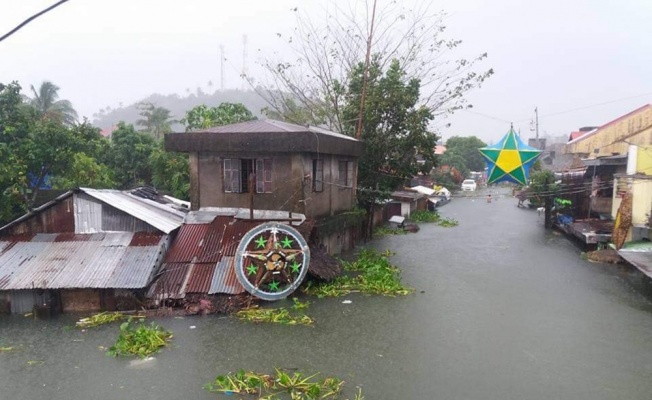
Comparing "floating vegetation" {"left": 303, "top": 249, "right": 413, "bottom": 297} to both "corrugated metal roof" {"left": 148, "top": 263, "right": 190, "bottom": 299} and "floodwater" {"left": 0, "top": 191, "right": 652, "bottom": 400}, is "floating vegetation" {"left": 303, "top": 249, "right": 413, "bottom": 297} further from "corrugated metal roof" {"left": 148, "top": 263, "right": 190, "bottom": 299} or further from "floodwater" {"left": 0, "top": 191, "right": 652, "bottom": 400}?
"corrugated metal roof" {"left": 148, "top": 263, "right": 190, "bottom": 299}

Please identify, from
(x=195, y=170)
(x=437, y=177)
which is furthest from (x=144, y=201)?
(x=437, y=177)

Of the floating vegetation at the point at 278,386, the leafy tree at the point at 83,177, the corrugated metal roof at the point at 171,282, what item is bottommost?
the floating vegetation at the point at 278,386

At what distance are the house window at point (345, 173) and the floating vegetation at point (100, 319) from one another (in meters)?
11.1

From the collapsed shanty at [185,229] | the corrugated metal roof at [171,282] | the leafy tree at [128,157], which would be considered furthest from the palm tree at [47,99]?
the corrugated metal roof at [171,282]

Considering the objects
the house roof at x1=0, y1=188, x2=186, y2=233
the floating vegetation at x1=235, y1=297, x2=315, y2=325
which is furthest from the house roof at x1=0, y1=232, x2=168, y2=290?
the floating vegetation at x1=235, y1=297, x2=315, y2=325

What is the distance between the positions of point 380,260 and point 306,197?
15.6 ft

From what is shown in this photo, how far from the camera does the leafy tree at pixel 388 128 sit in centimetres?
2559

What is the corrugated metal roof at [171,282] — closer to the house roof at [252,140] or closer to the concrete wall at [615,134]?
the house roof at [252,140]

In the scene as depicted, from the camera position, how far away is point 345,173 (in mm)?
22078

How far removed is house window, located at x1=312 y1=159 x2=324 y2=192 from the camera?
1775 centimetres

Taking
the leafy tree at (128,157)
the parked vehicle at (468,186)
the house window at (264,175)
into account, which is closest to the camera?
the house window at (264,175)

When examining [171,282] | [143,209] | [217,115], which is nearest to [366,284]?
[171,282]

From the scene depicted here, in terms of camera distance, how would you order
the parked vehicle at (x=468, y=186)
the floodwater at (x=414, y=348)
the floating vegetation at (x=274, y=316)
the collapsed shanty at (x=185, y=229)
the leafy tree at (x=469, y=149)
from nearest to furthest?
the floodwater at (x=414, y=348)
the floating vegetation at (x=274, y=316)
the collapsed shanty at (x=185, y=229)
the parked vehicle at (x=468, y=186)
the leafy tree at (x=469, y=149)

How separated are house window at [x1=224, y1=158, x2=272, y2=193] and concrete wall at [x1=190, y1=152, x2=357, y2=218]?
0.15 m
